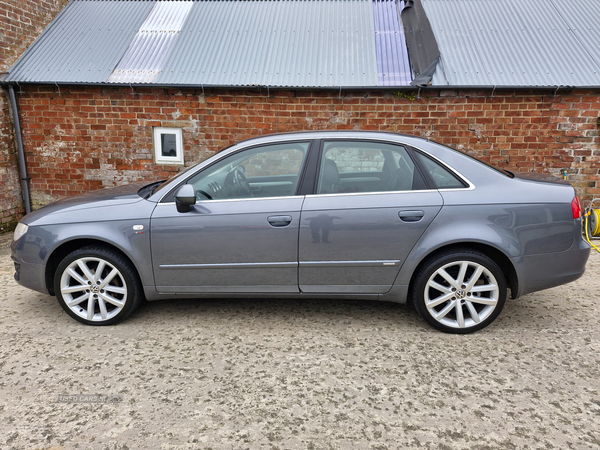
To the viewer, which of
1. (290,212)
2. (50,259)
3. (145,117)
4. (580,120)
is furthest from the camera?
(145,117)

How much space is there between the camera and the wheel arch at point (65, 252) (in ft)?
12.0

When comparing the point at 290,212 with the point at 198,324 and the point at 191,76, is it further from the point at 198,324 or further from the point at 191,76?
the point at 191,76

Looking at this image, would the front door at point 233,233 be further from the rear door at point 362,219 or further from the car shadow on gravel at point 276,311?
the car shadow on gravel at point 276,311

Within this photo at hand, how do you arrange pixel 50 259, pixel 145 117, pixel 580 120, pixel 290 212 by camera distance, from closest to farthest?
1. pixel 290 212
2. pixel 50 259
3. pixel 580 120
4. pixel 145 117

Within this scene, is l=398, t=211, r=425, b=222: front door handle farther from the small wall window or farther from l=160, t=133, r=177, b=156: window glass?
l=160, t=133, r=177, b=156: window glass

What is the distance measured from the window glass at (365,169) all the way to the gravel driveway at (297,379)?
1.18 metres

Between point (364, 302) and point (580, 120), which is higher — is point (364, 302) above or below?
below

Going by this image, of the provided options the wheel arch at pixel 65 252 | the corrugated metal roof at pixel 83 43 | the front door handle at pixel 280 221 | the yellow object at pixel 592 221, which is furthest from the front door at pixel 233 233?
the yellow object at pixel 592 221

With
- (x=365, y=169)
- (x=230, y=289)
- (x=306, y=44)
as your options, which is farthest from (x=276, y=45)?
(x=230, y=289)

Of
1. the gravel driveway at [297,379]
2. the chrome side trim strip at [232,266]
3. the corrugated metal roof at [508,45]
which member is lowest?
the gravel driveway at [297,379]

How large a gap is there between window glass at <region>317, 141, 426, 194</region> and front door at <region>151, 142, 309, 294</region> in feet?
0.77

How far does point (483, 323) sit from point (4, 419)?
11.0 ft

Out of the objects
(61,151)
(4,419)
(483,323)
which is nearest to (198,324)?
(4,419)

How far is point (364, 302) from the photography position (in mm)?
4230
